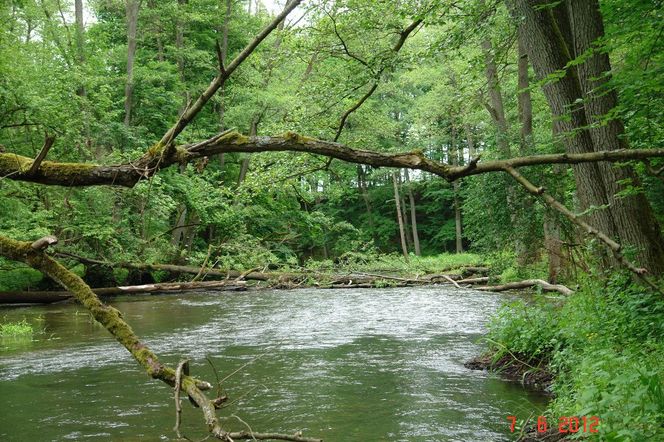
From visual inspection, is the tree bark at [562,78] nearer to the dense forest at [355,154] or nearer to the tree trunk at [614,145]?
the dense forest at [355,154]

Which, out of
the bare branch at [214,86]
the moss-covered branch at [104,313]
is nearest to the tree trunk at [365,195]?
the bare branch at [214,86]

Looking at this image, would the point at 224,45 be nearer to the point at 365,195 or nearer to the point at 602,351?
the point at 365,195

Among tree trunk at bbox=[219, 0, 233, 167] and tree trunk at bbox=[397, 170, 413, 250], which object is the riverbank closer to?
tree trunk at bbox=[219, 0, 233, 167]

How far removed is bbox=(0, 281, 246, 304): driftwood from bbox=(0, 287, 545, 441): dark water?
3.47 feet

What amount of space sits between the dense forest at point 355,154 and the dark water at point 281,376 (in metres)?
0.93

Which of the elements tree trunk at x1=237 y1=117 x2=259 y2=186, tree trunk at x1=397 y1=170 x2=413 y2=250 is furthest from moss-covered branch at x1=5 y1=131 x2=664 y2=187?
tree trunk at x1=397 y1=170 x2=413 y2=250

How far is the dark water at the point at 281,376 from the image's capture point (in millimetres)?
6031

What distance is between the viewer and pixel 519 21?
25.7 feet

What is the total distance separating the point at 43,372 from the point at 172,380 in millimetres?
6093

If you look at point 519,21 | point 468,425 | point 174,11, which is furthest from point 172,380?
point 174,11

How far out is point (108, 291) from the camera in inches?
688

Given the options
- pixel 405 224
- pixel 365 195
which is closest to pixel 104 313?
pixel 405 224

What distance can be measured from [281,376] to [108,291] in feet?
36.3

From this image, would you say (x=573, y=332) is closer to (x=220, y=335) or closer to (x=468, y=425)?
(x=468, y=425)
